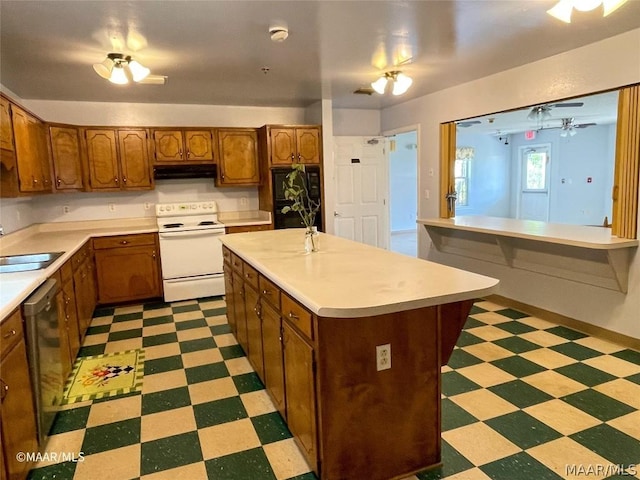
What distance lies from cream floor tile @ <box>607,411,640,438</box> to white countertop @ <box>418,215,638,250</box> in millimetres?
1230

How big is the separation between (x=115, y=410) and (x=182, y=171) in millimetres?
3254

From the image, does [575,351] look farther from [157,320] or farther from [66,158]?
[66,158]

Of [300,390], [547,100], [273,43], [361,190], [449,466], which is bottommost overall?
[449,466]

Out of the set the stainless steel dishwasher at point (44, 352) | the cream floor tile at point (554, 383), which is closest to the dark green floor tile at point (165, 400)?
the stainless steel dishwasher at point (44, 352)

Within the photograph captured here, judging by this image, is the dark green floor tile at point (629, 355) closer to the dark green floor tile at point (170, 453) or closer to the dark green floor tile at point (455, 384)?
the dark green floor tile at point (455, 384)

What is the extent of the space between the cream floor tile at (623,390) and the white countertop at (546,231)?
953mm

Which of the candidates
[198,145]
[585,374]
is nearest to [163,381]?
[585,374]

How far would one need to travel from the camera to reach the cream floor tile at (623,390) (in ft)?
8.29

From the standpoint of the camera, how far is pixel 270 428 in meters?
2.38

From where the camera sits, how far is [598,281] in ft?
11.5

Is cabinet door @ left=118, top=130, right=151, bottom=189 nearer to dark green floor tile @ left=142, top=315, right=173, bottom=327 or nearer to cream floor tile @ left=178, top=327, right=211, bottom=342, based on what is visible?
dark green floor tile @ left=142, top=315, right=173, bottom=327

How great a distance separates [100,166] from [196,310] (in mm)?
2036

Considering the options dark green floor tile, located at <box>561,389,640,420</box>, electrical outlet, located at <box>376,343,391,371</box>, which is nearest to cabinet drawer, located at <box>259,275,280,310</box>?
electrical outlet, located at <box>376,343,391,371</box>

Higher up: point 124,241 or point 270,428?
point 124,241
